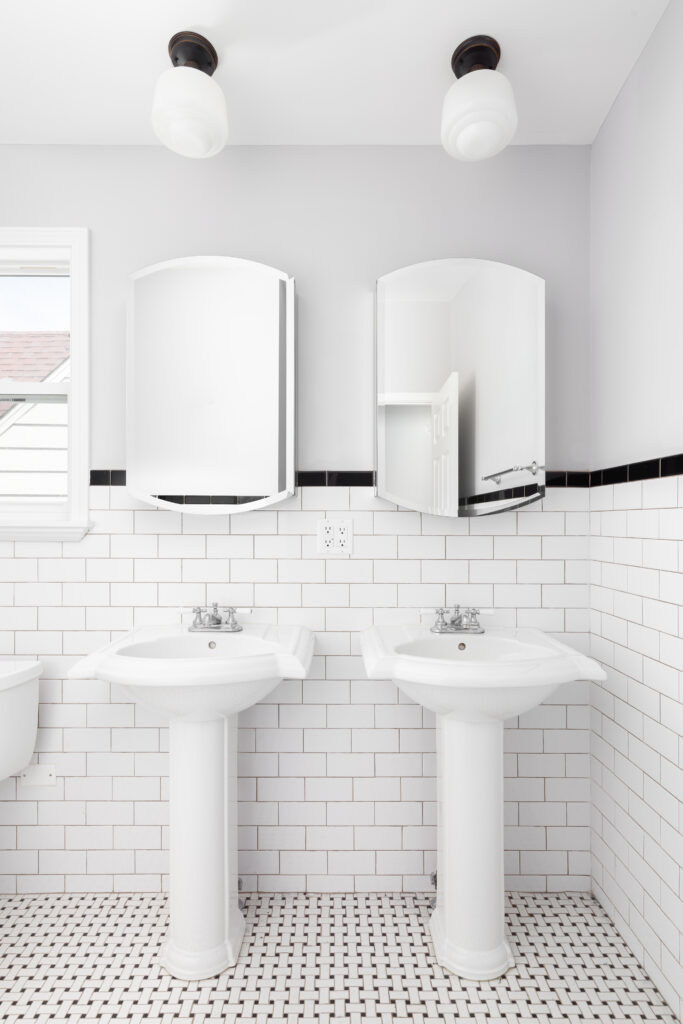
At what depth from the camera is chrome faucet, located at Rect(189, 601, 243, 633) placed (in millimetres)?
2082

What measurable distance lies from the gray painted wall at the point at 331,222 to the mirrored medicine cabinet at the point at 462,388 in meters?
0.12

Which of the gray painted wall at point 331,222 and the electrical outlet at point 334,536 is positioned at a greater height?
the gray painted wall at point 331,222

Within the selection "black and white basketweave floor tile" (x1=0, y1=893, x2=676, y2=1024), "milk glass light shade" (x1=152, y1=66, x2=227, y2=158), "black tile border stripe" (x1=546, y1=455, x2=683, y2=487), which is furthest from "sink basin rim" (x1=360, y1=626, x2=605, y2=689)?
"milk glass light shade" (x1=152, y1=66, x2=227, y2=158)

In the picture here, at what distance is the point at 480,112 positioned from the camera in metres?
1.74

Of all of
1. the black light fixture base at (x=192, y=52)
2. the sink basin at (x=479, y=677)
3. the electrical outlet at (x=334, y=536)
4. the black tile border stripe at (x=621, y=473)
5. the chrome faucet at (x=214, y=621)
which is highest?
the black light fixture base at (x=192, y=52)

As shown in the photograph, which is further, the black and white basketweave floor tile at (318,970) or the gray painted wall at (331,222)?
the gray painted wall at (331,222)

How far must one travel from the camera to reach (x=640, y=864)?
185 centimetres

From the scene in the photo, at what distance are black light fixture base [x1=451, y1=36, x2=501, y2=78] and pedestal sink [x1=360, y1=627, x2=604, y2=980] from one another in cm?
163

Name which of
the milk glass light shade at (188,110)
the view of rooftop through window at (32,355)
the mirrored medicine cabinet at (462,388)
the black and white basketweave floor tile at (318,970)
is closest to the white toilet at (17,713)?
the black and white basketweave floor tile at (318,970)

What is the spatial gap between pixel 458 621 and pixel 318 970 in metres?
1.06

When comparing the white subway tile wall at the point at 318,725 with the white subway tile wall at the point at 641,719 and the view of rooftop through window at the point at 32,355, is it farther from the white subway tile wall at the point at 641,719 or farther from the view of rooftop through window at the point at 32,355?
the view of rooftop through window at the point at 32,355

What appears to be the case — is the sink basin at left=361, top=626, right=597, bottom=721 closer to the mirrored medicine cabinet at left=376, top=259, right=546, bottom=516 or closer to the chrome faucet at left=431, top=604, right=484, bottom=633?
the chrome faucet at left=431, top=604, right=484, bottom=633

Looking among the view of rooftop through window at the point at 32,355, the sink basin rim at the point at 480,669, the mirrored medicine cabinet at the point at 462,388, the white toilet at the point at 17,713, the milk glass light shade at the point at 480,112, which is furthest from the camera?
the view of rooftop through window at the point at 32,355

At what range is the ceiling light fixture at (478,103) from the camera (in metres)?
1.73
